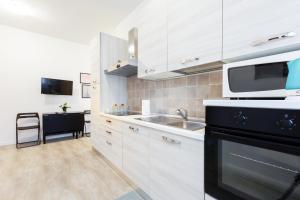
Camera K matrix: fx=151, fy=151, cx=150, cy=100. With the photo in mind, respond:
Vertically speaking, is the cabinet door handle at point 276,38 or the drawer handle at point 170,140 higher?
the cabinet door handle at point 276,38

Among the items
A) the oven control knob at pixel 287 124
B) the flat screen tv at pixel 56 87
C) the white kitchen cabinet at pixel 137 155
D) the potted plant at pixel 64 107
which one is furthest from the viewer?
the potted plant at pixel 64 107

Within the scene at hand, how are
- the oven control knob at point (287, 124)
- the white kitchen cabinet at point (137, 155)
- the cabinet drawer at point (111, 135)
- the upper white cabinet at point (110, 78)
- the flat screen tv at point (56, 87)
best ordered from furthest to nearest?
the flat screen tv at point (56, 87), the upper white cabinet at point (110, 78), the cabinet drawer at point (111, 135), the white kitchen cabinet at point (137, 155), the oven control knob at point (287, 124)

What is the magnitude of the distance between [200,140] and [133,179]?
1068 millimetres

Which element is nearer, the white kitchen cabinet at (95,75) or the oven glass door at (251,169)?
the oven glass door at (251,169)

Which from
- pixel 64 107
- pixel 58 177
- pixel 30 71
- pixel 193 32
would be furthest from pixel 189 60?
pixel 30 71

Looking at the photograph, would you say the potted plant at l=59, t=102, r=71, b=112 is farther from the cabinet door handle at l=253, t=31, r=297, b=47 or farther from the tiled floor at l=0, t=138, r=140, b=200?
the cabinet door handle at l=253, t=31, r=297, b=47

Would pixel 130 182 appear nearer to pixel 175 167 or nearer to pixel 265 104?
pixel 175 167

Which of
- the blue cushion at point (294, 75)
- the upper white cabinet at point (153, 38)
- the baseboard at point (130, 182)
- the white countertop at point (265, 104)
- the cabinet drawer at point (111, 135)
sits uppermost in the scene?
the upper white cabinet at point (153, 38)

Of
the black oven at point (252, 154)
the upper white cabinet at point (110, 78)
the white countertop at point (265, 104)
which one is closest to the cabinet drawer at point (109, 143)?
the upper white cabinet at point (110, 78)

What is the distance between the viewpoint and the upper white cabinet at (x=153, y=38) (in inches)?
62.3

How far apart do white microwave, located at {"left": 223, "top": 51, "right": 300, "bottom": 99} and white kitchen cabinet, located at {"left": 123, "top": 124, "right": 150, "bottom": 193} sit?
2.76ft

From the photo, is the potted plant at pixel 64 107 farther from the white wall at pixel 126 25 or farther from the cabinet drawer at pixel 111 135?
the white wall at pixel 126 25

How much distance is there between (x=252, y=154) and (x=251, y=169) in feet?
0.28

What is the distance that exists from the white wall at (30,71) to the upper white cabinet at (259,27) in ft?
13.7
